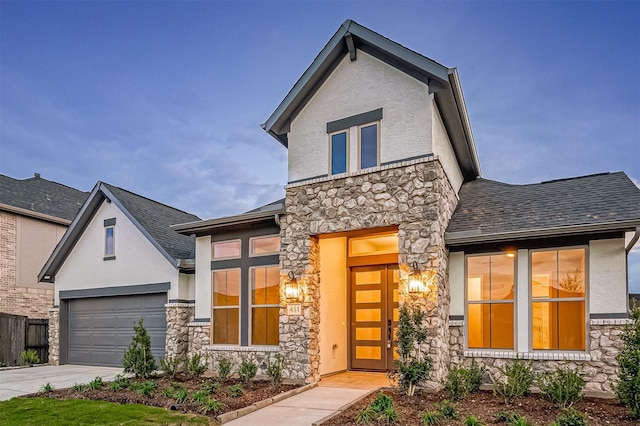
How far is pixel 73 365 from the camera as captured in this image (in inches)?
567

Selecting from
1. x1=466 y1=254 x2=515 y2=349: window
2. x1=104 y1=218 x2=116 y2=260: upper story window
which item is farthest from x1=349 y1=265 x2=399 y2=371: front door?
x1=104 y1=218 x2=116 y2=260: upper story window

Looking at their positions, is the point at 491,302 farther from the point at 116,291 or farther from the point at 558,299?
the point at 116,291

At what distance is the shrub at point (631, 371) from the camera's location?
6430 millimetres

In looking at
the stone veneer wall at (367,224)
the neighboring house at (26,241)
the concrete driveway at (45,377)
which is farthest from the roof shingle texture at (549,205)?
the neighboring house at (26,241)

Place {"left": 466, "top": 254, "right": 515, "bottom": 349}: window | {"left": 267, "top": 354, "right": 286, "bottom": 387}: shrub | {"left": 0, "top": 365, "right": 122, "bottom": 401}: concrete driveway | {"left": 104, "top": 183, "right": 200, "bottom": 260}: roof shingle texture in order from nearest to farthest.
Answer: {"left": 466, "top": 254, "right": 515, "bottom": 349}: window
{"left": 267, "top": 354, "right": 286, "bottom": 387}: shrub
{"left": 0, "top": 365, "right": 122, "bottom": 401}: concrete driveway
{"left": 104, "top": 183, "right": 200, "bottom": 260}: roof shingle texture

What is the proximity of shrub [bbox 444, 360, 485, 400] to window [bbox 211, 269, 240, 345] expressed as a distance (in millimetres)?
5056

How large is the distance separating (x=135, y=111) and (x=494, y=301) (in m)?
52.2

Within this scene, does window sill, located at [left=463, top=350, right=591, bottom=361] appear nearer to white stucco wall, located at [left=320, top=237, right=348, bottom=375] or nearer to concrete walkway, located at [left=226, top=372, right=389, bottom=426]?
concrete walkway, located at [left=226, top=372, right=389, bottom=426]

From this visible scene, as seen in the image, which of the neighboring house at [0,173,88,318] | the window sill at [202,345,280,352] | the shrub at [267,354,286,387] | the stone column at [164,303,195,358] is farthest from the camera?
the neighboring house at [0,173,88,318]

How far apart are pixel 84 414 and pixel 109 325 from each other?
7.01 metres

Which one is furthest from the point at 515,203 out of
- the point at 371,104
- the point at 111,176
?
the point at 111,176

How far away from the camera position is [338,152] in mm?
9922

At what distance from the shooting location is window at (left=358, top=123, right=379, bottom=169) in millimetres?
9531

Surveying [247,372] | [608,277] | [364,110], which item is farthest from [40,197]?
[608,277]
